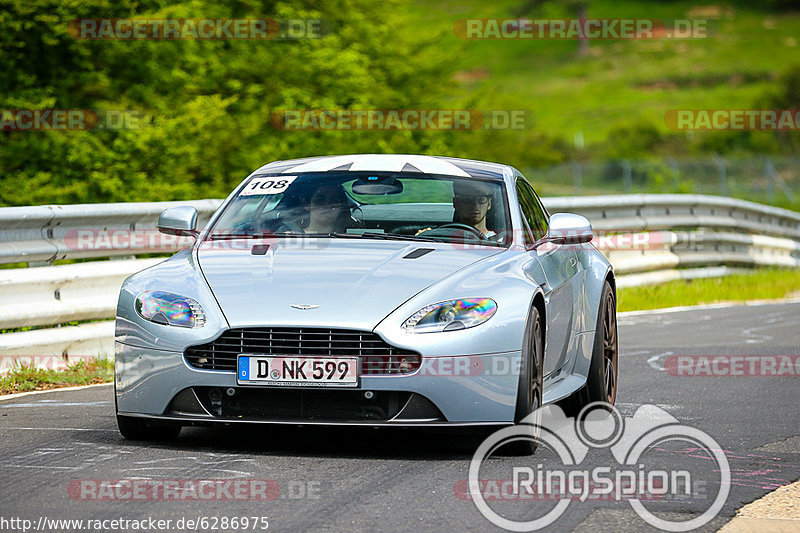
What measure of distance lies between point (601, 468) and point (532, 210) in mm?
2358

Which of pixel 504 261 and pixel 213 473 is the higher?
pixel 504 261

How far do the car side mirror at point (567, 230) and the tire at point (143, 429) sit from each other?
2212 millimetres

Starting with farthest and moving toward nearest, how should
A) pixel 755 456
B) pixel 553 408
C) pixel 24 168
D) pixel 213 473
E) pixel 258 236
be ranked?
pixel 24 168, pixel 553 408, pixel 258 236, pixel 755 456, pixel 213 473

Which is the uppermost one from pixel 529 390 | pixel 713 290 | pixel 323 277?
pixel 323 277

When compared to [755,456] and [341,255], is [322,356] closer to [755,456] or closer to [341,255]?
[341,255]

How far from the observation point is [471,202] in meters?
7.29

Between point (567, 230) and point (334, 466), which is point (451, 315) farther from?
point (567, 230)

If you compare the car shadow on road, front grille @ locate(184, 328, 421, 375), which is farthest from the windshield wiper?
front grille @ locate(184, 328, 421, 375)

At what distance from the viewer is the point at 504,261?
21.8 feet

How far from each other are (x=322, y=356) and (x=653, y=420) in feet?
7.65

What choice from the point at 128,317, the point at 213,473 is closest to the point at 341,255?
the point at 128,317

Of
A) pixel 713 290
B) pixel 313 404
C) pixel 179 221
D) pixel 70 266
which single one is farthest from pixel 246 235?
pixel 713 290

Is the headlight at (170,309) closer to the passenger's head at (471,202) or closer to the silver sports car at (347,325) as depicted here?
the silver sports car at (347,325)

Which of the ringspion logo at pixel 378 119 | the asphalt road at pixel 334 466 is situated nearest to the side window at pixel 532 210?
the asphalt road at pixel 334 466
